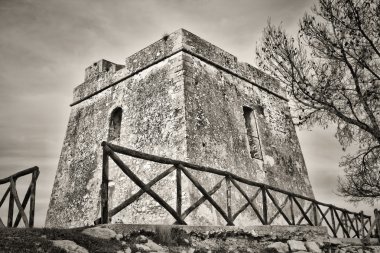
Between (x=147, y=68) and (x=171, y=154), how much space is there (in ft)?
10.7

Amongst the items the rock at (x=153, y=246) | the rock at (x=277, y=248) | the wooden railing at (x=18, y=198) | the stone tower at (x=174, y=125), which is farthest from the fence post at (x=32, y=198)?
the rock at (x=277, y=248)

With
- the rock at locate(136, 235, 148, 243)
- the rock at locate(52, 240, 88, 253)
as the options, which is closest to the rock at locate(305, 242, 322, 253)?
the rock at locate(136, 235, 148, 243)

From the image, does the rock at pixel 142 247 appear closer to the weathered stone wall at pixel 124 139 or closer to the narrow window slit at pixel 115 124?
the weathered stone wall at pixel 124 139

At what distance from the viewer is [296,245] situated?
16.8 feet

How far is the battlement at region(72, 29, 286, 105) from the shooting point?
935 centimetres

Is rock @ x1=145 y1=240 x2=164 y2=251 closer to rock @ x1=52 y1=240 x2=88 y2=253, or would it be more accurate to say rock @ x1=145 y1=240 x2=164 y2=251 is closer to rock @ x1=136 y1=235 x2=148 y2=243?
rock @ x1=136 y1=235 x2=148 y2=243

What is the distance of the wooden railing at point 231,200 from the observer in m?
4.20

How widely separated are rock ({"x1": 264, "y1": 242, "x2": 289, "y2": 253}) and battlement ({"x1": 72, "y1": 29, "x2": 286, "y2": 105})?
233 inches

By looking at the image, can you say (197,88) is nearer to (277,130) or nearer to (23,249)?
(277,130)

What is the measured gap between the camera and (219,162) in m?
8.34

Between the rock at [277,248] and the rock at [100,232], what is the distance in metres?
2.48

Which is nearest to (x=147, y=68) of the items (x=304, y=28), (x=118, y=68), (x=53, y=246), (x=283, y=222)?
(x=118, y=68)

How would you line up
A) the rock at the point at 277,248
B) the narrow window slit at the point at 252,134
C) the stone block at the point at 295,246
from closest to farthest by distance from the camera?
the rock at the point at 277,248 < the stone block at the point at 295,246 < the narrow window slit at the point at 252,134

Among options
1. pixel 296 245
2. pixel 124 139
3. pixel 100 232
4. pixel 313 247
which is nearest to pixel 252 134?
pixel 124 139
